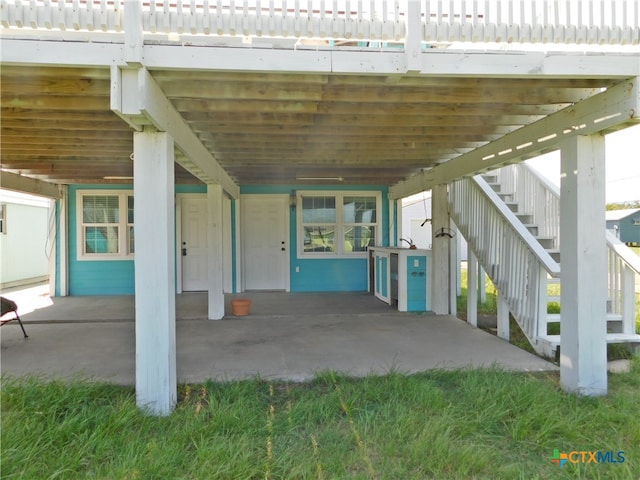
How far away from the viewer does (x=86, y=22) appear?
7.73 ft

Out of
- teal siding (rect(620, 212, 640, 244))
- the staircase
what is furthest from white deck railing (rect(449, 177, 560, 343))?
teal siding (rect(620, 212, 640, 244))

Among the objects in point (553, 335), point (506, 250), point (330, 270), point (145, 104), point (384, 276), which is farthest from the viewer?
point (330, 270)

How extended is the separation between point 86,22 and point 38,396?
2556 mm

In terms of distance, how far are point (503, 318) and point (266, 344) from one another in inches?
116

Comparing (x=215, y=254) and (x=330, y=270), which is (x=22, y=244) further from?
(x=330, y=270)

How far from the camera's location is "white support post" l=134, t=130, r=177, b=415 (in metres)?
2.65

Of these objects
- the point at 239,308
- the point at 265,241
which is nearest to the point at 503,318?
the point at 239,308

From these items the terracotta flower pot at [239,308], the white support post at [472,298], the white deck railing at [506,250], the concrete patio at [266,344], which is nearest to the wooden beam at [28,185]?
the concrete patio at [266,344]

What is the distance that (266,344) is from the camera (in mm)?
4332

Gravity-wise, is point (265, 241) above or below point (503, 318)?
above

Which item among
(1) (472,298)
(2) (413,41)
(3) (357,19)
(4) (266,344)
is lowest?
(4) (266,344)

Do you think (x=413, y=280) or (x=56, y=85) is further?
(x=413, y=280)

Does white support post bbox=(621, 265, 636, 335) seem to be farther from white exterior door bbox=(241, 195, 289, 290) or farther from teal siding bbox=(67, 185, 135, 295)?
teal siding bbox=(67, 185, 135, 295)

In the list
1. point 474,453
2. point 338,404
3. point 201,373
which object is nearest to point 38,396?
point 201,373
